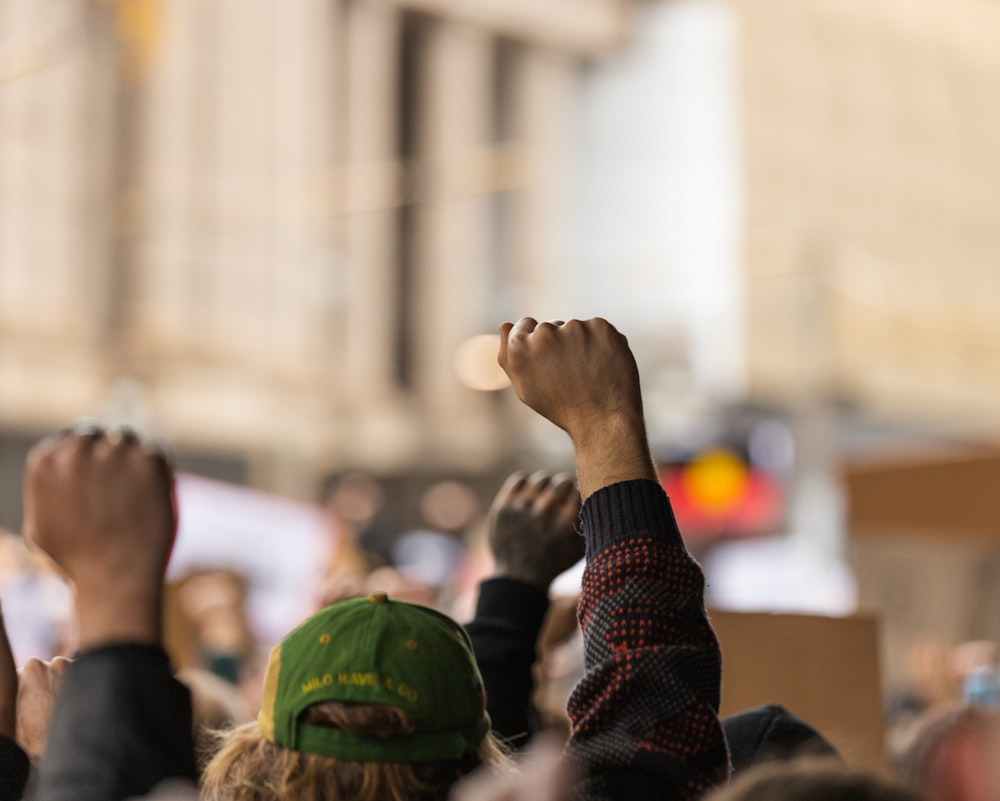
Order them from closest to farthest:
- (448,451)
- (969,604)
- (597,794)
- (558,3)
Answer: (597,794), (969,604), (448,451), (558,3)

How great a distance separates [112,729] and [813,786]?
26.5 inches

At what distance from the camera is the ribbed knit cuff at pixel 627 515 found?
1.63m

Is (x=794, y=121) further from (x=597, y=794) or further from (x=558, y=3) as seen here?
(x=597, y=794)

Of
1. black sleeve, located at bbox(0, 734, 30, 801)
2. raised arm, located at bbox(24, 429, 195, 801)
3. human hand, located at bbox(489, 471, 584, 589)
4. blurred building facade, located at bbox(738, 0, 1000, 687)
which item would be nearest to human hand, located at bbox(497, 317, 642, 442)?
raised arm, located at bbox(24, 429, 195, 801)

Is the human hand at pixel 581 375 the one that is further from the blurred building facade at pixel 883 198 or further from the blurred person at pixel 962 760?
the blurred building facade at pixel 883 198

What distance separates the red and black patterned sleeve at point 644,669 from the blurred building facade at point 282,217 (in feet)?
69.1

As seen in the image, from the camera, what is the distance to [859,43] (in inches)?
1500

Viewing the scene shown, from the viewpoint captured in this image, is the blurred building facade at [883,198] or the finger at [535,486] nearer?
the finger at [535,486]

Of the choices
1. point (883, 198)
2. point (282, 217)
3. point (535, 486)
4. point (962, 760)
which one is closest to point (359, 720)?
point (962, 760)

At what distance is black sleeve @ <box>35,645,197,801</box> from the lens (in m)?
1.52

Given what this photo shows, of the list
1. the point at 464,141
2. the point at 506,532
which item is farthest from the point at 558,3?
the point at 506,532

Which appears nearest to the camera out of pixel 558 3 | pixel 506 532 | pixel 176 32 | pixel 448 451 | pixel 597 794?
pixel 597 794

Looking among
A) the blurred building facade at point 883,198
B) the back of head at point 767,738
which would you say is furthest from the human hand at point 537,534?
the blurred building facade at point 883,198

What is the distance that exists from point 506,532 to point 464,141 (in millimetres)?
33579
